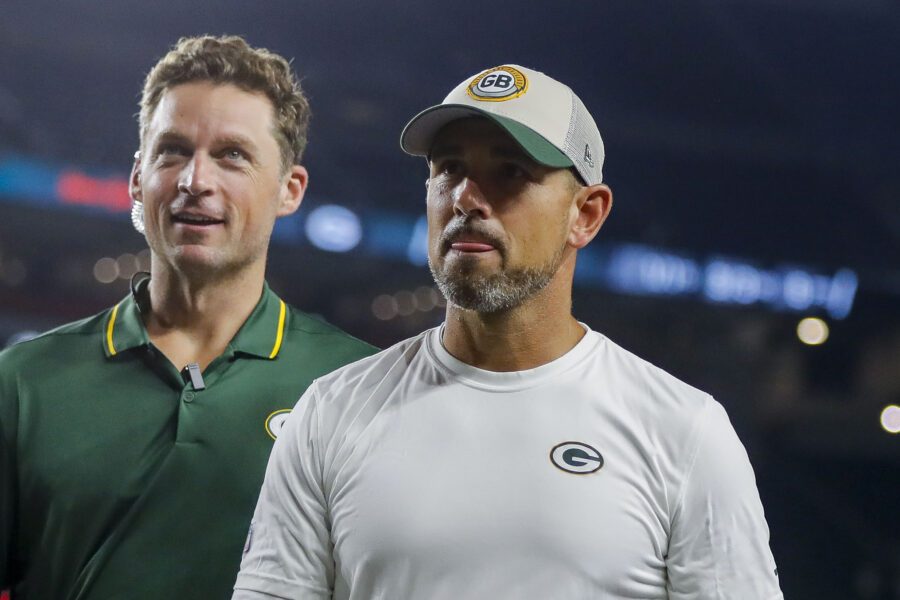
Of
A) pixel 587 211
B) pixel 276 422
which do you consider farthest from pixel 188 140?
pixel 587 211

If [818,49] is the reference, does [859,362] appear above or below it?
below

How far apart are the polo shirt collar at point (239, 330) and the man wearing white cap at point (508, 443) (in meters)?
0.32

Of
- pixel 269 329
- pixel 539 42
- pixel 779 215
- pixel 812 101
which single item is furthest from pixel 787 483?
pixel 269 329

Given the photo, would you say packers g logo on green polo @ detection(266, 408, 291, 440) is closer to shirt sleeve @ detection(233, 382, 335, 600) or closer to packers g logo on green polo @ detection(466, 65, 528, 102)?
shirt sleeve @ detection(233, 382, 335, 600)

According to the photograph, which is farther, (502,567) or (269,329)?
(269,329)

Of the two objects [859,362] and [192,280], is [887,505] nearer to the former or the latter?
[859,362]

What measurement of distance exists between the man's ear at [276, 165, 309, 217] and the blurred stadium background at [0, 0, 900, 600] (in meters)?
3.69

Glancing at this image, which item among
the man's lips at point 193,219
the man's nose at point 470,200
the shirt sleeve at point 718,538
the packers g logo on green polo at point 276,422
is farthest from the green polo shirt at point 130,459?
the shirt sleeve at point 718,538

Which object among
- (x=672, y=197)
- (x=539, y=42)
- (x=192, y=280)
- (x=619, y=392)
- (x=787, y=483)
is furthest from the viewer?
(x=672, y=197)

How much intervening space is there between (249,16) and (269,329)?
3.89m

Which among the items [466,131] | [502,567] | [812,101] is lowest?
[502,567]

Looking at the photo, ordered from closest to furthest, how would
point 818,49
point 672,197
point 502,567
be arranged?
point 502,567, point 818,49, point 672,197

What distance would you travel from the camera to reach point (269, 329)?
69.3 inches

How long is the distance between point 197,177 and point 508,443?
73 centimetres
